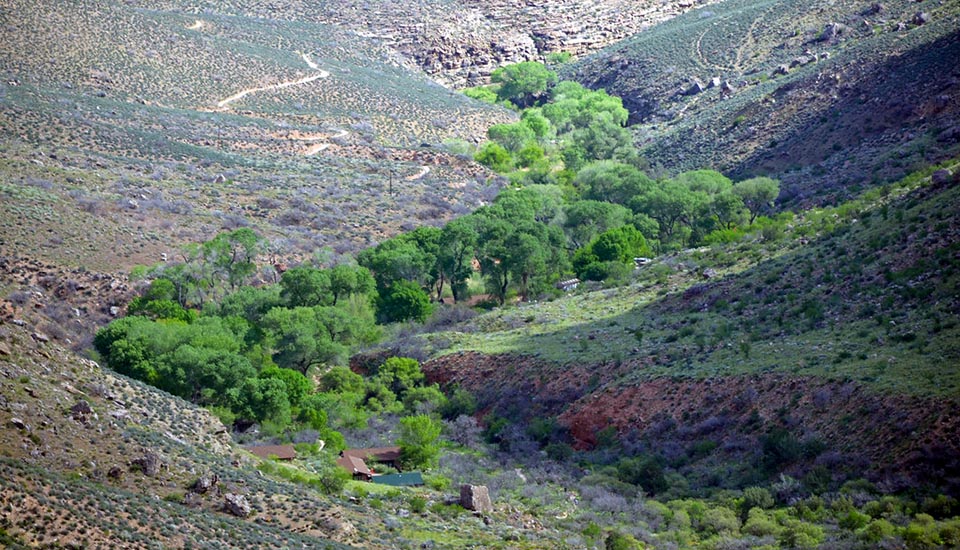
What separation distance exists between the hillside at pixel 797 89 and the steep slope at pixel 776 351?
14.7m

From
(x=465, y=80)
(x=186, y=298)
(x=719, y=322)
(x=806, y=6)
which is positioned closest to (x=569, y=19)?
(x=465, y=80)

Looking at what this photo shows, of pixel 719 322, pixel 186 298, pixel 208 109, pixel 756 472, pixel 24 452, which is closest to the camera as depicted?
pixel 24 452

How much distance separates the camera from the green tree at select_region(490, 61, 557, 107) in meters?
129

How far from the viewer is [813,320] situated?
156 feet

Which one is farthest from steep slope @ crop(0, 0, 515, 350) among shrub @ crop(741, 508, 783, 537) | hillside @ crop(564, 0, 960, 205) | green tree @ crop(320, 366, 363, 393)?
shrub @ crop(741, 508, 783, 537)

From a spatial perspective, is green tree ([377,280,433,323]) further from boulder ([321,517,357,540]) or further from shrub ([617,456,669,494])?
boulder ([321,517,357,540])

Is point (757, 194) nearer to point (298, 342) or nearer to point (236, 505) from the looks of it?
point (298, 342)

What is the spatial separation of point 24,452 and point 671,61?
95.4 metres

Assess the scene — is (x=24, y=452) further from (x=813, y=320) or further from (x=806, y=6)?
(x=806, y=6)

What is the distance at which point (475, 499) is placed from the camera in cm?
3922

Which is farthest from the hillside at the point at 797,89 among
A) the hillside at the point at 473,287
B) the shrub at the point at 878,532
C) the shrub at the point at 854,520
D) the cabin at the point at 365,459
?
the shrub at the point at 878,532

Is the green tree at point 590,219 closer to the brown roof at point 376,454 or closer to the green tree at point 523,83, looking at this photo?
the brown roof at point 376,454

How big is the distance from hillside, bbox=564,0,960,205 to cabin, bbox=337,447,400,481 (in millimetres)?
31953

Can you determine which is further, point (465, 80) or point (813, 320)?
point (465, 80)
